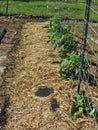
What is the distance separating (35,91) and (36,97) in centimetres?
20

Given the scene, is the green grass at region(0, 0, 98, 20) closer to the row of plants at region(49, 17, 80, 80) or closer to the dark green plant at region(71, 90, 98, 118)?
the row of plants at region(49, 17, 80, 80)

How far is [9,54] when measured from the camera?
6.34 meters

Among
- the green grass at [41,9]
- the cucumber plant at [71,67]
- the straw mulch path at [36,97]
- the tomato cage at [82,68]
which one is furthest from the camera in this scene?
the green grass at [41,9]

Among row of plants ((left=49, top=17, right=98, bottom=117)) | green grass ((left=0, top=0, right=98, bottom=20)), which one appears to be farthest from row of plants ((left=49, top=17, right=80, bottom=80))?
green grass ((left=0, top=0, right=98, bottom=20))

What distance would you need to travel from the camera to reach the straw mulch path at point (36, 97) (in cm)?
390

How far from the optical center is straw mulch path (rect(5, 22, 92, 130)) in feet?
12.8

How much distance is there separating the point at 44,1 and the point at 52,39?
713 cm

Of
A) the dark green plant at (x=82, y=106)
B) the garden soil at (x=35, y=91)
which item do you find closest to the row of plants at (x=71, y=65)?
the dark green plant at (x=82, y=106)

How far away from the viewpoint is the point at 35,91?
4.75 meters

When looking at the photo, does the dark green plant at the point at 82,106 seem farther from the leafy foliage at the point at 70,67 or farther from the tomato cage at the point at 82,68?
the leafy foliage at the point at 70,67

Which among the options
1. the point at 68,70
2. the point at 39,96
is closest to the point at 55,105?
the point at 39,96

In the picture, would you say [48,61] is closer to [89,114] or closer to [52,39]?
[52,39]

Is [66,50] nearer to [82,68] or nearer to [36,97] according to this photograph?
[82,68]

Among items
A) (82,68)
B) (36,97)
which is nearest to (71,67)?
(82,68)
